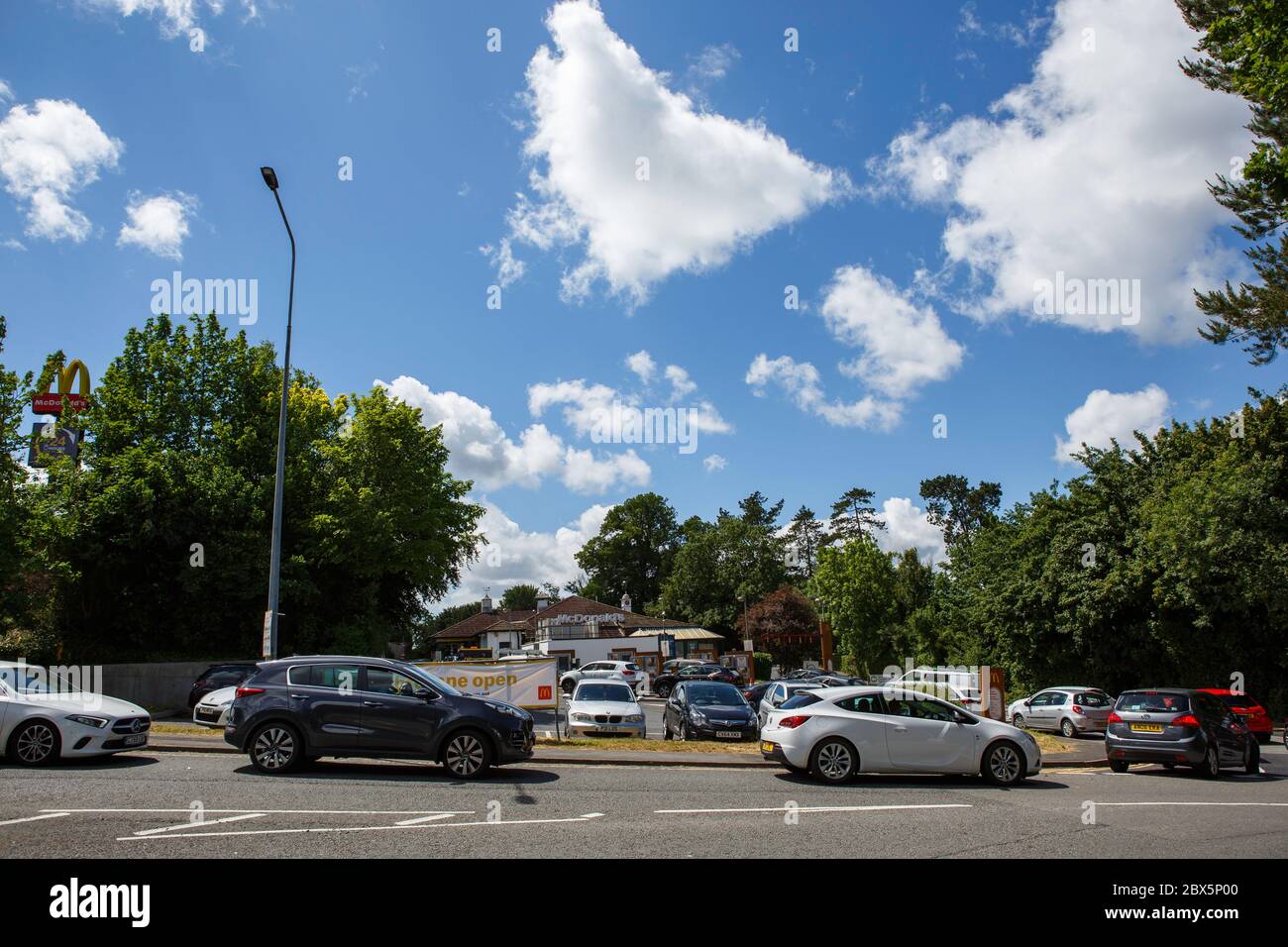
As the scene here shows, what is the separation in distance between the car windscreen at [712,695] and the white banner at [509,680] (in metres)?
3.40

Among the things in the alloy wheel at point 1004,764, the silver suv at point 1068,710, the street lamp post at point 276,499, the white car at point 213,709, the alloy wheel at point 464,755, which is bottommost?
the silver suv at point 1068,710

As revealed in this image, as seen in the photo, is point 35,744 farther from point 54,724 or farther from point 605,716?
point 605,716

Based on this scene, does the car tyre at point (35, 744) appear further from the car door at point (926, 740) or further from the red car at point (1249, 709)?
the red car at point (1249, 709)

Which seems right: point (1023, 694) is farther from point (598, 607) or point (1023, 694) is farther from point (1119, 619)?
point (598, 607)

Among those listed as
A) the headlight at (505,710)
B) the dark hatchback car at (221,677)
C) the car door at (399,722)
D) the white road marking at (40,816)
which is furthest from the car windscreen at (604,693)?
the white road marking at (40,816)

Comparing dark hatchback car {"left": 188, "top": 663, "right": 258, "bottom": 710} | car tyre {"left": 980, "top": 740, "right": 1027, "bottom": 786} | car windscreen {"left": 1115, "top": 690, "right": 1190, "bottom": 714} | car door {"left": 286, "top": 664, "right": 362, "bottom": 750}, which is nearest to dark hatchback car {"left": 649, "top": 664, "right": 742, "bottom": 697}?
dark hatchback car {"left": 188, "top": 663, "right": 258, "bottom": 710}

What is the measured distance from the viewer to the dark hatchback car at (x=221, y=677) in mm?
21453

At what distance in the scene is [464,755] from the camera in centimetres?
1145

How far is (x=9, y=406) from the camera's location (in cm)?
2320

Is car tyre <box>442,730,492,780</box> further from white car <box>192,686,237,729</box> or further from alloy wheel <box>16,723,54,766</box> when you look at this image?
white car <box>192,686,237,729</box>

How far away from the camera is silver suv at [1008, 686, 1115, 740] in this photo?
2245 cm

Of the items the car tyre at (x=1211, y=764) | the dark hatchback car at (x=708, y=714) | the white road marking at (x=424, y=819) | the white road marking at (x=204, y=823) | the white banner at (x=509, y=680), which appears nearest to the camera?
the white road marking at (x=204, y=823)

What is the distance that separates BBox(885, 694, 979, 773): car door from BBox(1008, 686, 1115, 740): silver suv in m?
11.7
